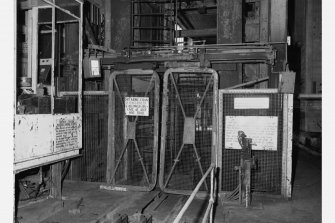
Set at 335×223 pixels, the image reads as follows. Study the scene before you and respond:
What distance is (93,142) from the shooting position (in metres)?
6.93

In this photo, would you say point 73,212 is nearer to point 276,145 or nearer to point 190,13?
point 276,145

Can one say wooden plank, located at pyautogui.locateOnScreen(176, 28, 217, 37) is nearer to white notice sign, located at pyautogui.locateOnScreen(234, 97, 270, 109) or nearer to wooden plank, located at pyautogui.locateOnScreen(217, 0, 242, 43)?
→ wooden plank, located at pyautogui.locateOnScreen(217, 0, 242, 43)

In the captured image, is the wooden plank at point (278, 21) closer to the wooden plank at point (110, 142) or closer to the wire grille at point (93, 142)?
the wooden plank at point (110, 142)

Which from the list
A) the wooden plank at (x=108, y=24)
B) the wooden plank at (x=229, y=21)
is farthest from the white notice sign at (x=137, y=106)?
the wooden plank at (x=229, y=21)

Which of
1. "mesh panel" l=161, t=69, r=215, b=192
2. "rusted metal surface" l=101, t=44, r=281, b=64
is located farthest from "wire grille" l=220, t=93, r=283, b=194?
"rusted metal surface" l=101, t=44, r=281, b=64

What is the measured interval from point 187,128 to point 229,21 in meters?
2.96

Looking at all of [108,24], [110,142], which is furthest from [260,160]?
[108,24]

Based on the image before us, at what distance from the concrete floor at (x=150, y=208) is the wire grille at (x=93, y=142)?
1.05 feet

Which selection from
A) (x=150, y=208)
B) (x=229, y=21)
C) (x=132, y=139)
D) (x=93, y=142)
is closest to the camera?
(x=150, y=208)

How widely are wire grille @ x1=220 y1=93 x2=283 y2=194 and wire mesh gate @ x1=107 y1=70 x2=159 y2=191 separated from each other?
153 cm

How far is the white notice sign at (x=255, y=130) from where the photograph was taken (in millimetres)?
5855

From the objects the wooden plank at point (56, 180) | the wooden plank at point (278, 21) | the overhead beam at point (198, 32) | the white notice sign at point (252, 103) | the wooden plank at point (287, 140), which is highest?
the overhead beam at point (198, 32)

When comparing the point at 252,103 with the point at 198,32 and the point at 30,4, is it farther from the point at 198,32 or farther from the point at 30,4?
the point at 198,32

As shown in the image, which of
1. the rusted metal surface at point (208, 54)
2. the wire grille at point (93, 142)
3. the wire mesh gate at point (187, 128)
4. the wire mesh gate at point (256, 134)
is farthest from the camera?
the wire grille at point (93, 142)
